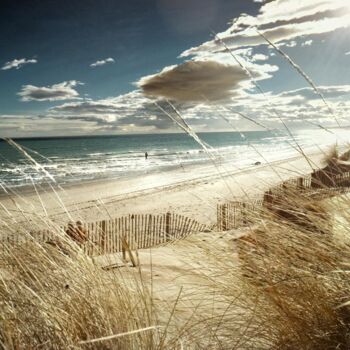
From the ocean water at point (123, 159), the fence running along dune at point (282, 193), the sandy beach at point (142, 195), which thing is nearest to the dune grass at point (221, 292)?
the fence running along dune at point (282, 193)

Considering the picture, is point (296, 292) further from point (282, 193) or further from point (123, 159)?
point (123, 159)

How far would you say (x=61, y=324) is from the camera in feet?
4.98

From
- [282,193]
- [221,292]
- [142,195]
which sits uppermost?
[282,193]

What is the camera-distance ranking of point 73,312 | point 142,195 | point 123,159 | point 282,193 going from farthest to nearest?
point 123,159 < point 142,195 < point 282,193 < point 73,312

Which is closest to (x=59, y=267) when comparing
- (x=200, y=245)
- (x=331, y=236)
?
(x=200, y=245)

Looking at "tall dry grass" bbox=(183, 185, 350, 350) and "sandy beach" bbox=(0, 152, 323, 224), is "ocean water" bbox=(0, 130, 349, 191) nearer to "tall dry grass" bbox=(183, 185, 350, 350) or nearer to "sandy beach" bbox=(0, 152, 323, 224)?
"tall dry grass" bbox=(183, 185, 350, 350)

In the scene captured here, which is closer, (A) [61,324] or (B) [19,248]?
(A) [61,324]

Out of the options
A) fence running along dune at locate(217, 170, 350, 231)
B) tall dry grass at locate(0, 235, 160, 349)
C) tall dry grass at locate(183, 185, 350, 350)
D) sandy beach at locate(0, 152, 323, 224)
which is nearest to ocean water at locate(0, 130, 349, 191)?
fence running along dune at locate(217, 170, 350, 231)

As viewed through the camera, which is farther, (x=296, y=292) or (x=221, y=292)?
(x=221, y=292)

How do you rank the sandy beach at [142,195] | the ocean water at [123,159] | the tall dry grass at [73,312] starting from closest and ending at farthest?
the tall dry grass at [73,312] → the ocean water at [123,159] → the sandy beach at [142,195]

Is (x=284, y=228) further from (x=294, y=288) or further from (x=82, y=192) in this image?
(x=82, y=192)

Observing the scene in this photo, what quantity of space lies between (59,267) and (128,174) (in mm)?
39505

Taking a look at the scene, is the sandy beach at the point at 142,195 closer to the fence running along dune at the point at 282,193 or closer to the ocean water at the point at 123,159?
the ocean water at the point at 123,159

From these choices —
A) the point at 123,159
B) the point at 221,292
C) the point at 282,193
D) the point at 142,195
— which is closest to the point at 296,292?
the point at 221,292
